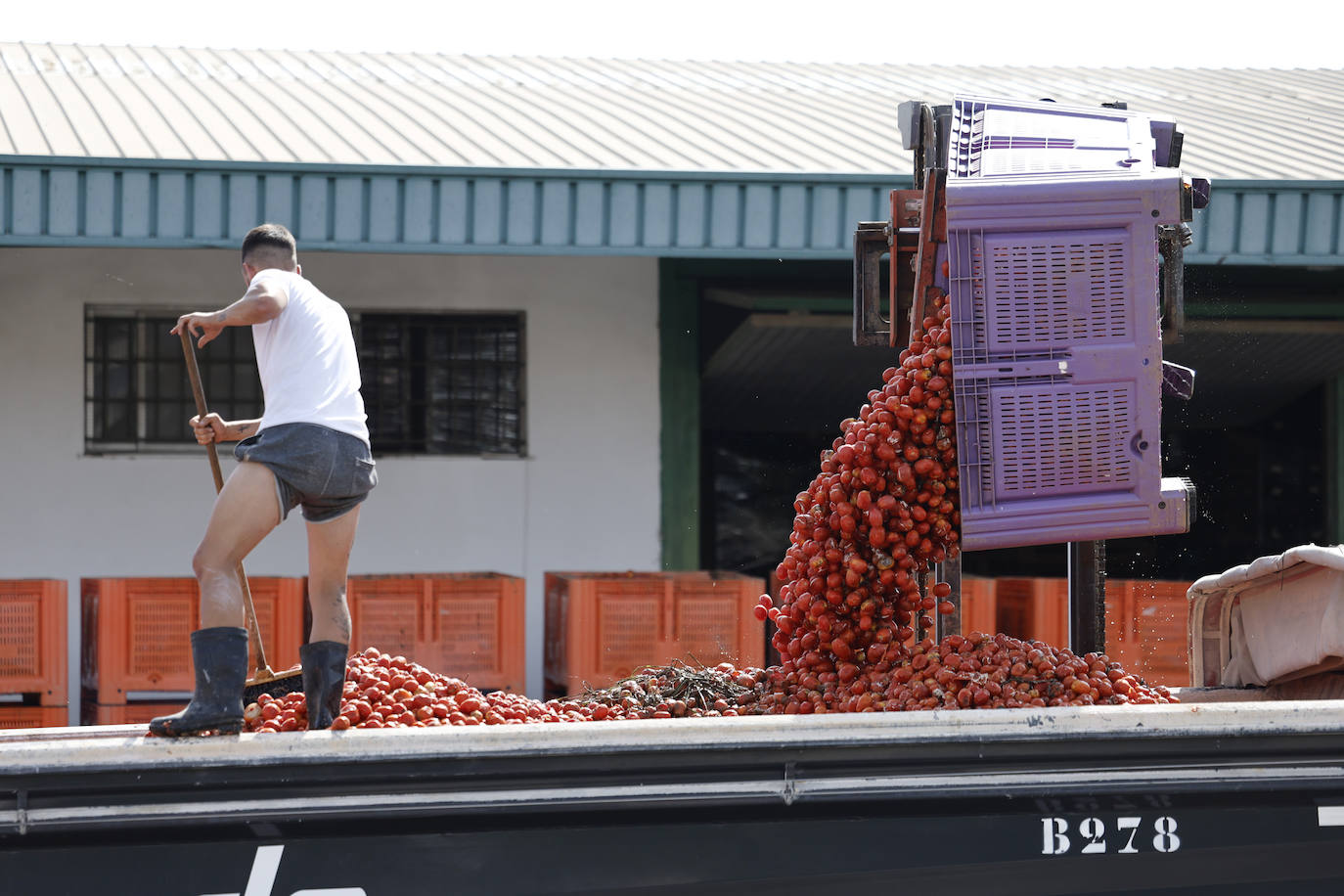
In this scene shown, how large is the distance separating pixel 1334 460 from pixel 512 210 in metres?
7.14

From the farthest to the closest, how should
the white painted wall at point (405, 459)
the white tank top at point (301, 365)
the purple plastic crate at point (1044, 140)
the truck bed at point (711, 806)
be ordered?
the white painted wall at point (405, 459), the purple plastic crate at point (1044, 140), the white tank top at point (301, 365), the truck bed at point (711, 806)

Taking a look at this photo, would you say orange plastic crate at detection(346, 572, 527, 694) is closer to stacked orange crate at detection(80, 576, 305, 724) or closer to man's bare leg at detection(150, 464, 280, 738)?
stacked orange crate at detection(80, 576, 305, 724)

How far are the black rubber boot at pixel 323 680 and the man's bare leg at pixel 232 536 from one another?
0.81 ft

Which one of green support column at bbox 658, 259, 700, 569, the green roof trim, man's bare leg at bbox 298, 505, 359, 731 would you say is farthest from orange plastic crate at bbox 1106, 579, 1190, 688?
man's bare leg at bbox 298, 505, 359, 731

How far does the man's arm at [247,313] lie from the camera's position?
3.64 m

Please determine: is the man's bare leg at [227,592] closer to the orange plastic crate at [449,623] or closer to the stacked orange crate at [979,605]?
the orange plastic crate at [449,623]

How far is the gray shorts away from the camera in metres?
3.72

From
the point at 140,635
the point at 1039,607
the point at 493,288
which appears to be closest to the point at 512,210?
the point at 493,288

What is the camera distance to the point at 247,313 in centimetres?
365

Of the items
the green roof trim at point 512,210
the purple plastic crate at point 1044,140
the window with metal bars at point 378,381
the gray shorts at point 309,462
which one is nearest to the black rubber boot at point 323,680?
the gray shorts at point 309,462

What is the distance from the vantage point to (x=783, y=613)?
14.4ft

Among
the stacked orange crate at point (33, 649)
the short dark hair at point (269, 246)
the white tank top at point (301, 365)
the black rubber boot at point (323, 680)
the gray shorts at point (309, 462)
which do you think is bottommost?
the stacked orange crate at point (33, 649)

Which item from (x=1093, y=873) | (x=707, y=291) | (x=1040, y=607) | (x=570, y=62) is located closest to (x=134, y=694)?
(x=707, y=291)

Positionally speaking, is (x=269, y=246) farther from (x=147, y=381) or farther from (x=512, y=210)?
(x=147, y=381)
